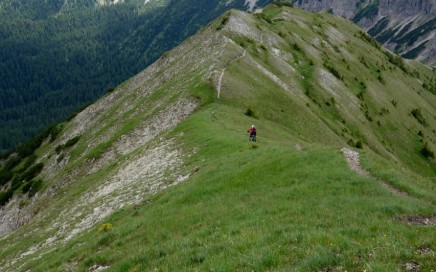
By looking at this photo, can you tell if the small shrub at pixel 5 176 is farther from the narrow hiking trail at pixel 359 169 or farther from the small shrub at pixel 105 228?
the narrow hiking trail at pixel 359 169

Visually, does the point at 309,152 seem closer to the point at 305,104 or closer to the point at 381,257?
the point at 381,257

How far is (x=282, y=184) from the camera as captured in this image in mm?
24250

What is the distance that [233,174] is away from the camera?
2766cm

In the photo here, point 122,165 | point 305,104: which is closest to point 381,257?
point 122,165

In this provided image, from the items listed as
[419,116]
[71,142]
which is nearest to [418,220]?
[71,142]

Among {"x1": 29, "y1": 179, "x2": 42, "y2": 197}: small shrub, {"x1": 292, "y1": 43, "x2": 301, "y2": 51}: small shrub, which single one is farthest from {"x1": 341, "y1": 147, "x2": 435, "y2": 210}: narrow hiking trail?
{"x1": 292, "y1": 43, "x2": 301, "y2": 51}: small shrub

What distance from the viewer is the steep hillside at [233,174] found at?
50.4 feet

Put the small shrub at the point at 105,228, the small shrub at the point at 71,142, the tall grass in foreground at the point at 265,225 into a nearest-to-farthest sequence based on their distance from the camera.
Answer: the tall grass in foreground at the point at 265,225 < the small shrub at the point at 105,228 < the small shrub at the point at 71,142

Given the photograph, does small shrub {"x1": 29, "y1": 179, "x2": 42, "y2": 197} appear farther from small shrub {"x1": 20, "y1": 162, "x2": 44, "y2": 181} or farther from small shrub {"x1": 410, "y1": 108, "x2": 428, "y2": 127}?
small shrub {"x1": 410, "y1": 108, "x2": 428, "y2": 127}

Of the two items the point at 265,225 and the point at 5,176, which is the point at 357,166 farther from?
the point at 5,176

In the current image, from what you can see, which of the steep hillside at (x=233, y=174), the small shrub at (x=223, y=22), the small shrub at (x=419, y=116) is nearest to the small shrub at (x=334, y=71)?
the steep hillside at (x=233, y=174)

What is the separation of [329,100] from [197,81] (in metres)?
29.1

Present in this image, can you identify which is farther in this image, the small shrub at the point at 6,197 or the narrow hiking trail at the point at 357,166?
the small shrub at the point at 6,197

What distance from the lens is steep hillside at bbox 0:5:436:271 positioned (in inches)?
605
